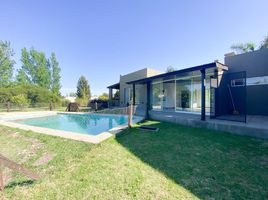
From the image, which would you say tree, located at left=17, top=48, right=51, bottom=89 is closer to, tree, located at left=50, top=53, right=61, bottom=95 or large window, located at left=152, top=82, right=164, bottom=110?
tree, located at left=50, top=53, right=61, bottom=95

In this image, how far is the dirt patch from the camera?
13.5 ft

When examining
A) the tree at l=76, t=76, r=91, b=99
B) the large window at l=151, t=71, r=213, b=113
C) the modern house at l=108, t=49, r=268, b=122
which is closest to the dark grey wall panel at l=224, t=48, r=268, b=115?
the modern house at l=108, t=49, r=268, b=122

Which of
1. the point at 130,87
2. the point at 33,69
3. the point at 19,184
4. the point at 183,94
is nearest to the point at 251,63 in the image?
the point at 183,94

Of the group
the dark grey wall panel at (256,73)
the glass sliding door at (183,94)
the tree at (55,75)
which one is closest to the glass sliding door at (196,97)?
the glass sliding door at (183,94)

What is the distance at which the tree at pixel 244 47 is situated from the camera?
79.9 feet

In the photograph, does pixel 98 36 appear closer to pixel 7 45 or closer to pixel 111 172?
pixel 111 172

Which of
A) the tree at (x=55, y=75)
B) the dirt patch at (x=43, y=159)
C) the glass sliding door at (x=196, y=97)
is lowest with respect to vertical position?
the dirt patch at (x=43, y=159)

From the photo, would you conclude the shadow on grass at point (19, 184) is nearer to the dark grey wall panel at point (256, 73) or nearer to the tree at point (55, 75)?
the dark grey wall panel at point (256, 73)

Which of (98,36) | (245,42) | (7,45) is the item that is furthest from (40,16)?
(245,42)

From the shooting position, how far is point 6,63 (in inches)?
1059

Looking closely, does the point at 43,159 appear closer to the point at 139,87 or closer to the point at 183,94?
the point at 183,94

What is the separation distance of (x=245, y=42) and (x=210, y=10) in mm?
20797

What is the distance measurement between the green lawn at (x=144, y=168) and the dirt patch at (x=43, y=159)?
9 cm

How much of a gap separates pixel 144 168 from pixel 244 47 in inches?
1228
